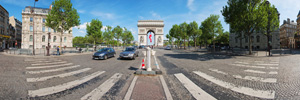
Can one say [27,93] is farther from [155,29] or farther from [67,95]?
[155,29]

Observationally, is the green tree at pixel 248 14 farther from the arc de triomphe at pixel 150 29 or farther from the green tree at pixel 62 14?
the arc de triomphe at pixel 150 29

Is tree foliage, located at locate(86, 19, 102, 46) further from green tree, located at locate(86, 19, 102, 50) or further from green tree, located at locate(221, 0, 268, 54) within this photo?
green tree, located at locate(221, 0, 268, 54)

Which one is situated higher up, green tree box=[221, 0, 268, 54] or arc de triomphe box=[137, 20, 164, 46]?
arc de triomphe box=[137, 20, 164, 46]

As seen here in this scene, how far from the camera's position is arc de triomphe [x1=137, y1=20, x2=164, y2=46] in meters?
67.8

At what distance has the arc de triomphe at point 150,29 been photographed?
67.8m

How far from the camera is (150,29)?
6888cm

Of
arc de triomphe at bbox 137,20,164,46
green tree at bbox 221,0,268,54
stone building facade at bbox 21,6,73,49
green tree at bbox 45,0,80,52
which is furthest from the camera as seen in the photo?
arc de triomphe at bbox 137,20,164,46

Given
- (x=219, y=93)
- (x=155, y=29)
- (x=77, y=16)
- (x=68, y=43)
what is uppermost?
(x=155, y=29)

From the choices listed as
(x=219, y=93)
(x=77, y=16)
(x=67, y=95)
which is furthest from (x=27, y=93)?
(x=77, y=16)

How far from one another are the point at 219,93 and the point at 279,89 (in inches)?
86.5

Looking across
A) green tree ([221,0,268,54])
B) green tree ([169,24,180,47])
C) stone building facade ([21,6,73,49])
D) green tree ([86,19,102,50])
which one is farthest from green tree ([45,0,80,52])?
green tree ([169,24,180,47])

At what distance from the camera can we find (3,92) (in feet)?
11.2

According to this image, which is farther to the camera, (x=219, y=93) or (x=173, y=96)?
(x=219, y=93)

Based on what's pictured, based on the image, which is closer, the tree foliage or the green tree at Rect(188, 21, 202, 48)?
the tree foliage
